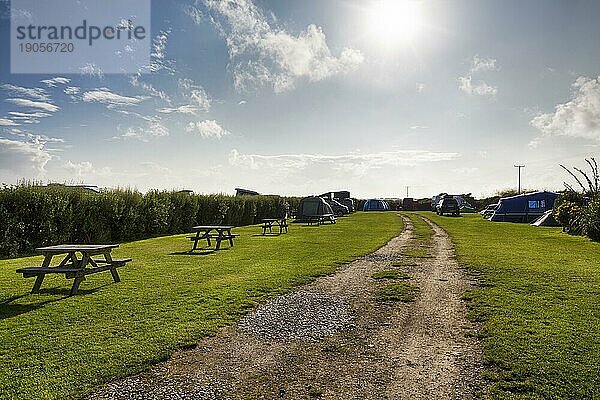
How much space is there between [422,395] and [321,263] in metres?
7.52

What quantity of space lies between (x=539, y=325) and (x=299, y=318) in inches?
123

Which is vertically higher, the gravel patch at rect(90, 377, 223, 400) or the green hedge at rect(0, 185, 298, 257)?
the green hedge at rect(0, 185, 298, 257)

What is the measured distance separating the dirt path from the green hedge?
35.1 ft

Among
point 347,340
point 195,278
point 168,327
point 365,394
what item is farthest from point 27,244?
point 365,394

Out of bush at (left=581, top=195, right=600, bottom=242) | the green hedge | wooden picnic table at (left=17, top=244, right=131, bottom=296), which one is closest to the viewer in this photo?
wooden picnic table at (left=17, top=244, right=131, bottom=296)

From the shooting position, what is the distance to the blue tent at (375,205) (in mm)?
72250

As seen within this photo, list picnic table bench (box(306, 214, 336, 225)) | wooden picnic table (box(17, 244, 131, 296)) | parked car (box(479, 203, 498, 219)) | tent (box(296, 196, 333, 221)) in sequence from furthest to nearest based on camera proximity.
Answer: parked car (box(479, 203, 498, 219))
tent (box(296, 196, 333, 221))
picnic table bench (box(306, 214, 336, 225))
wooden picnic table (box(17, 244, 131, 296))

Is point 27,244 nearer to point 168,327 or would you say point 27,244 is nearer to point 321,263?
point 321,263

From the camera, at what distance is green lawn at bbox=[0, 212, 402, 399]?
4.45 metres

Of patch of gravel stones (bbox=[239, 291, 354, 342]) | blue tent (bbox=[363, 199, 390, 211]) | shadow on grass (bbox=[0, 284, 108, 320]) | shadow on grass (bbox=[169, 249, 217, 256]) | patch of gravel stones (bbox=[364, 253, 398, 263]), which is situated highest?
blue tent (bbox=[363, 199, 390, 211])

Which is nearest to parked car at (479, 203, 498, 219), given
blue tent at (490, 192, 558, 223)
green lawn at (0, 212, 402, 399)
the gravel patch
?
blue tent at (490, 192, 558, 223)

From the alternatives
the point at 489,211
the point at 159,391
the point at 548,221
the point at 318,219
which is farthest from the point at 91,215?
the point at 489,211

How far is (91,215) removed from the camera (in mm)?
17281

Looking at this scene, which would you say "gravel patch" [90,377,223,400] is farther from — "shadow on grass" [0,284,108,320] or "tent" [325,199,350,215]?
"tent" [325,199,350,215]
